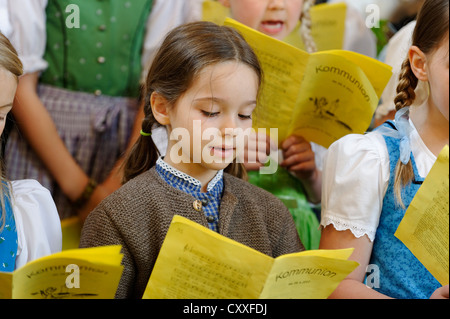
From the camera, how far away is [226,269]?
941 mm

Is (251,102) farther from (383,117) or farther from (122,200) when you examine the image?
(383,117)

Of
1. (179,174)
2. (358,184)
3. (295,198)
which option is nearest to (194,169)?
(179,174)

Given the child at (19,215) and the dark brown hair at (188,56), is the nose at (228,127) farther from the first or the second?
the child at (19,215)

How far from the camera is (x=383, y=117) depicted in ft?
5.83

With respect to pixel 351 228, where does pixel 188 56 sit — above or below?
A: above

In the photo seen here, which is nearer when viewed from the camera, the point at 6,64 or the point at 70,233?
the point at 6,64

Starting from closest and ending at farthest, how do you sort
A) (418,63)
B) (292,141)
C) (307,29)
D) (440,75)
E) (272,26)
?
(440,75)
(418,63)
(292,141)
(272,26)
(307,29)

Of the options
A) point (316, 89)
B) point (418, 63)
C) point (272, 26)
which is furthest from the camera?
point (272, 26)

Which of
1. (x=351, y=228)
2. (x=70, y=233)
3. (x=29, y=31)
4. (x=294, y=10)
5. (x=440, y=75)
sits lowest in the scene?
(x=70, y=233)

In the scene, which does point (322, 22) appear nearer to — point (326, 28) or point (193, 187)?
point (326, 28)

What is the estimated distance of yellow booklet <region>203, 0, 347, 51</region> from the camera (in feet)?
5.89

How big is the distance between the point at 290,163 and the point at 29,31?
0.74 metres
